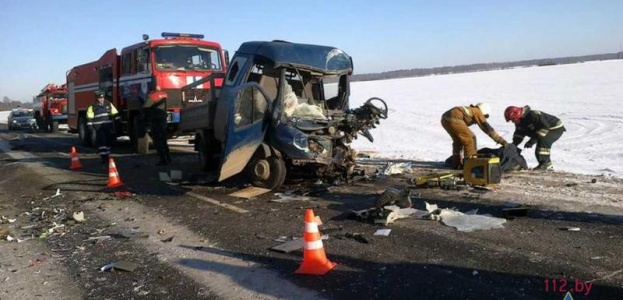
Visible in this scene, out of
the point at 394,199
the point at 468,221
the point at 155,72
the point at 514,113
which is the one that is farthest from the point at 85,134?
the point at 468,221

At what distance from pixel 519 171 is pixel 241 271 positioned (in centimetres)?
597

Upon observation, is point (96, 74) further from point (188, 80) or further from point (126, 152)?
point (188, 80)

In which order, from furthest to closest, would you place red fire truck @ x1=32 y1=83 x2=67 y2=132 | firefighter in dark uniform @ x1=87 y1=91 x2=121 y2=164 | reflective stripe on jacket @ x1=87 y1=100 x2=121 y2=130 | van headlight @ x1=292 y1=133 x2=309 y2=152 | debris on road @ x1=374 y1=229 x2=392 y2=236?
red fire truck @ x1=32 y1=83 x2=67 y2=132, reflective stripe on jacket @ x1=87 y1=100 x2=121 y2=130, firefighter in dark uniform @ x1=87 y1=91 x2=121 y2=164, van headlight @ x1=292 y1=133 x2=309 y2=152, debris on road @ x1=374 y1=229 x2=392 y2=236

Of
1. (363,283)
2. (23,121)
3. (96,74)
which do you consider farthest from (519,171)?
(23,121)

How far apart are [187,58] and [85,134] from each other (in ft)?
19.4

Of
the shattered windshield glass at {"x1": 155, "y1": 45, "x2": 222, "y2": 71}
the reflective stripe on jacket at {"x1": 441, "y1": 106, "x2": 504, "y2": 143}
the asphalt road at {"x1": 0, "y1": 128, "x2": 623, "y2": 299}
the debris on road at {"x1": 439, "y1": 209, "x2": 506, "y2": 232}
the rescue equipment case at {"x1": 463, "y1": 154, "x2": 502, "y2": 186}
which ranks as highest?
the shattered windshield glass at {"x1": 155, "y1": 45, "x2": 222, "y2": 71}

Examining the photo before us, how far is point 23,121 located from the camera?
31.7 metres

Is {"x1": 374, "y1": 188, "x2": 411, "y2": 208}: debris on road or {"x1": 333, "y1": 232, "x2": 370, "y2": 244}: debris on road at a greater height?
{"x1": 374, "y1": 188, "x2": 411, "y2": 208}: debris on road

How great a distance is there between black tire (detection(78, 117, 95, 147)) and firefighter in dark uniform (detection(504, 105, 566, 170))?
42.2 ft

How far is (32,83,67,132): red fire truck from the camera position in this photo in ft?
88.1

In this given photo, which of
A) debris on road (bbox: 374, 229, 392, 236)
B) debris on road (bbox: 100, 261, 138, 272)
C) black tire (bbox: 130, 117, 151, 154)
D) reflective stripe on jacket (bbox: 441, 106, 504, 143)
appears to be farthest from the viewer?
black tire (bbox: 130, 117, 151, 154)

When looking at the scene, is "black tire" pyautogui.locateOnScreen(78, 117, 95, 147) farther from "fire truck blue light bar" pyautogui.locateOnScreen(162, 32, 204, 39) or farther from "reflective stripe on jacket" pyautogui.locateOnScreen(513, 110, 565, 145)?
"reflective stripe on jacket" pyautogui.locateOnScreen(513, 110, 565, 145)

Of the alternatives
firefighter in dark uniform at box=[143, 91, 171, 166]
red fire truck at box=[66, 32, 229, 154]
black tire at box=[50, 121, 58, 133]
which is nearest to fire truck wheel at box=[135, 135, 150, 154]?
red fire truck at box=[66, 32, 229, 154]

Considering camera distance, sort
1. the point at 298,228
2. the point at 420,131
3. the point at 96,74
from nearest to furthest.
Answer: the point at 298,228, the point at 96,74, the point at 420,131
